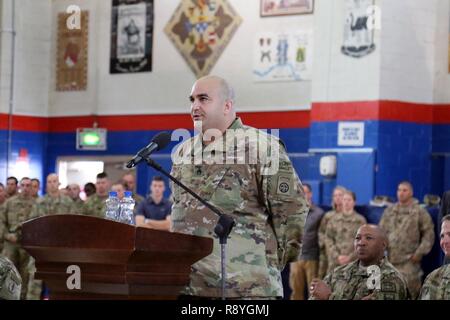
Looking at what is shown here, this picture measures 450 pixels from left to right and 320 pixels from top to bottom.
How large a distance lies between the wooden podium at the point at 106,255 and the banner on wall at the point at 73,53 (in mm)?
14687

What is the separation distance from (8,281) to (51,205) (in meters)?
8.56

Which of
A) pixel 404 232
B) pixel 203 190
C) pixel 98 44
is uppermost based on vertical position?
pixel 98 44

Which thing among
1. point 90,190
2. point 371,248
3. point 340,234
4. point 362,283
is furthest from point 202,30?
point 362,283

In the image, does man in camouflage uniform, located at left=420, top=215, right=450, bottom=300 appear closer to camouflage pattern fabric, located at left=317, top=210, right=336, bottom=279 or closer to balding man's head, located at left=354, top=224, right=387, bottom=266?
balding man's head, located at left=354, top=224, right=387, bottom=266

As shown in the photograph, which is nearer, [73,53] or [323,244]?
[323,244]

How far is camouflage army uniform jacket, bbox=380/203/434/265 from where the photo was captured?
11234 millimetres

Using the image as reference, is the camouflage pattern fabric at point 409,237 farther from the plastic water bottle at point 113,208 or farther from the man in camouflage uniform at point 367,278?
the plastic water bottle at point 113,208

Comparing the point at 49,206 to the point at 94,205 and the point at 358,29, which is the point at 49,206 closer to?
the point at 94,205

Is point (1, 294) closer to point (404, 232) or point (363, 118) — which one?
point (404, 232)

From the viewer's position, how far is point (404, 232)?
37.4 feet

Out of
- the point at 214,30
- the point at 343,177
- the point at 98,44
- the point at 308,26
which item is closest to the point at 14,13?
the point at 98,44

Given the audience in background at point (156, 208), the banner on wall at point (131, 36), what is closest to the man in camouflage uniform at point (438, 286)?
the audience in background at point (156, 208)

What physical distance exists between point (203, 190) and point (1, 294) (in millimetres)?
1259

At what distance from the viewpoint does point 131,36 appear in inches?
698
